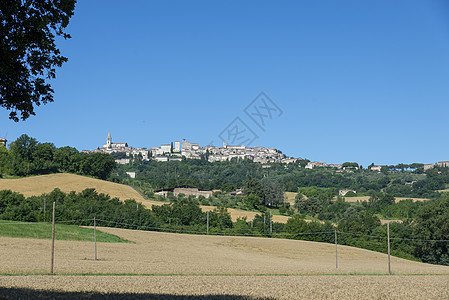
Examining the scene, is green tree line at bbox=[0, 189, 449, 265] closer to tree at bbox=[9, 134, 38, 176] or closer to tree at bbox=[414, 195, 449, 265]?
tree at bbox=[414, 195, 449, 265]

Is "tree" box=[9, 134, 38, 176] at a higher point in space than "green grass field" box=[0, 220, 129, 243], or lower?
higher

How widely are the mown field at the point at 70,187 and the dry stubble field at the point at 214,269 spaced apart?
150ft

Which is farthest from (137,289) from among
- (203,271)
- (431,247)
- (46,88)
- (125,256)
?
(431,247)

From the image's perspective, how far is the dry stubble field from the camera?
2139 centimetres

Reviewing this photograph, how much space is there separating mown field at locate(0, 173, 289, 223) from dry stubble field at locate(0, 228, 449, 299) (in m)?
45.6

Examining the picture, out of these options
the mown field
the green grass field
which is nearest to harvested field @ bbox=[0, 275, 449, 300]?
the green grass field

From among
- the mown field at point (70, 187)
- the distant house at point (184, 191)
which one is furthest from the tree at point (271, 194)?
the mown field at point (70, 187)

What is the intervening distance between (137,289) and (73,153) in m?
166

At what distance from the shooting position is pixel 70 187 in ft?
441

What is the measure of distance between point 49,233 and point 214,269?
1340 inches

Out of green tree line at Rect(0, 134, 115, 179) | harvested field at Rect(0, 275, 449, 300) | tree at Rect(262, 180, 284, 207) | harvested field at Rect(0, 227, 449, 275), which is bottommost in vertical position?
harvested field at Rect(0, 227, 449, 275)

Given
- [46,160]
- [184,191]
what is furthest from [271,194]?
[46,160]

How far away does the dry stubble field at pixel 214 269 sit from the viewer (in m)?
21.4

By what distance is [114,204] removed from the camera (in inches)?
4407
